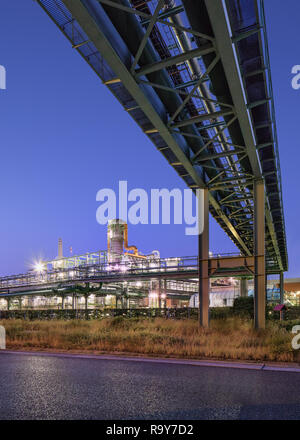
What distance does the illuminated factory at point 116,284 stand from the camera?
122 feet

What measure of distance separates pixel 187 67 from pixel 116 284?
1590 inches

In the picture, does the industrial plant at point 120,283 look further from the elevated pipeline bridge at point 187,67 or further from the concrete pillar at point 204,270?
the elevated pipeline bridge at point 187,67

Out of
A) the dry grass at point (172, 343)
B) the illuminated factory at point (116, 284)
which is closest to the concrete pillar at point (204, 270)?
the dry grass at point (172, 343)

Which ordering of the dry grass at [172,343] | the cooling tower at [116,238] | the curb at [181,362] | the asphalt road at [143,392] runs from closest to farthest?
the asphalt road at [143,392] < the curb at [181,362] < the dry grass at [172,343] < the cooling tower at [116,238]

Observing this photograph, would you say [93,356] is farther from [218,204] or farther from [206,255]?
[218,204]

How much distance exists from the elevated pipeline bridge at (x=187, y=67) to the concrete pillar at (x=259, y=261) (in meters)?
0.05

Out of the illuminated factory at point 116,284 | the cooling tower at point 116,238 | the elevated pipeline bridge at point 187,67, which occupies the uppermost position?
the elevated pipeline bridge at point 187,67

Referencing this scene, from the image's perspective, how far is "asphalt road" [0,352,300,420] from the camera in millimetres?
5148

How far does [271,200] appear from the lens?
26.8 m

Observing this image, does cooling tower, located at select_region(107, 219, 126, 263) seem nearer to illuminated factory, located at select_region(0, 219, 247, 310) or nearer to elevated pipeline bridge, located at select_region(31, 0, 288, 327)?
→ illuminated factory, located at select_region(0, 219, 247, 310)

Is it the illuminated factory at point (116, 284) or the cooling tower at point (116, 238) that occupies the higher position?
the cooling tower at point (116, 238)

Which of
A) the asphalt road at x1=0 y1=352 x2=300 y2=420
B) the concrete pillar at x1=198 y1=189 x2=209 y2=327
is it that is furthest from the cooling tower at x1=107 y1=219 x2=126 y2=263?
the asphalt road at x1=0 y1=352 x2=300 y2=420
